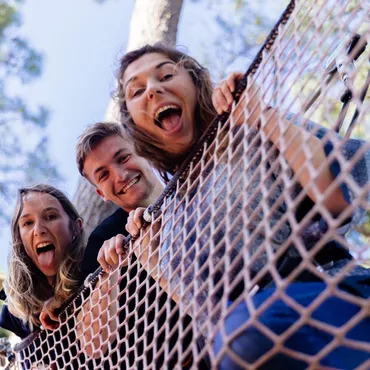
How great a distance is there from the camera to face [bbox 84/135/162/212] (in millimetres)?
1667

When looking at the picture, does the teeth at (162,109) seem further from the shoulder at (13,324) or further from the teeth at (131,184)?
the shoulder at (13,324)

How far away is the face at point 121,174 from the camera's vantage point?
1667mm

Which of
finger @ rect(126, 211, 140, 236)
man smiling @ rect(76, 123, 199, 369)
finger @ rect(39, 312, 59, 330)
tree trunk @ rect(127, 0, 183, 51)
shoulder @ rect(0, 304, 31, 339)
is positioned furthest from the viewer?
tree trunk @ rect(127, 0, 183, 51)

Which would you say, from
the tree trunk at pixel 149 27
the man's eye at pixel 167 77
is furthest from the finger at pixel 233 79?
the tree trunk at pixel 149 27

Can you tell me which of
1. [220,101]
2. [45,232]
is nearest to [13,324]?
[45,232]

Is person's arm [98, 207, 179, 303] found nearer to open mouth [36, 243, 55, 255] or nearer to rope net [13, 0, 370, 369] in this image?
rope net [13, 0, 370, 369]

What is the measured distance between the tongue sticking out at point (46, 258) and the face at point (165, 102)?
0.51 metres

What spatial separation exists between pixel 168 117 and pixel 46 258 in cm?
61

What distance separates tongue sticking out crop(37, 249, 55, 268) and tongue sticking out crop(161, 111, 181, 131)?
22.8 inches

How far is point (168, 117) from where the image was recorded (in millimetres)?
1304

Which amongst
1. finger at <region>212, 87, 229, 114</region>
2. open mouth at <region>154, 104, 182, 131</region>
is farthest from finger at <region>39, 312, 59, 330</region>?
finger at <region>212, 87, 229, 114</region>

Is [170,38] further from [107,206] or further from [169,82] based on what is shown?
[169,82]

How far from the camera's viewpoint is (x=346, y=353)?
78cm

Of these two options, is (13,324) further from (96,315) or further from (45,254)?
(96,315)
